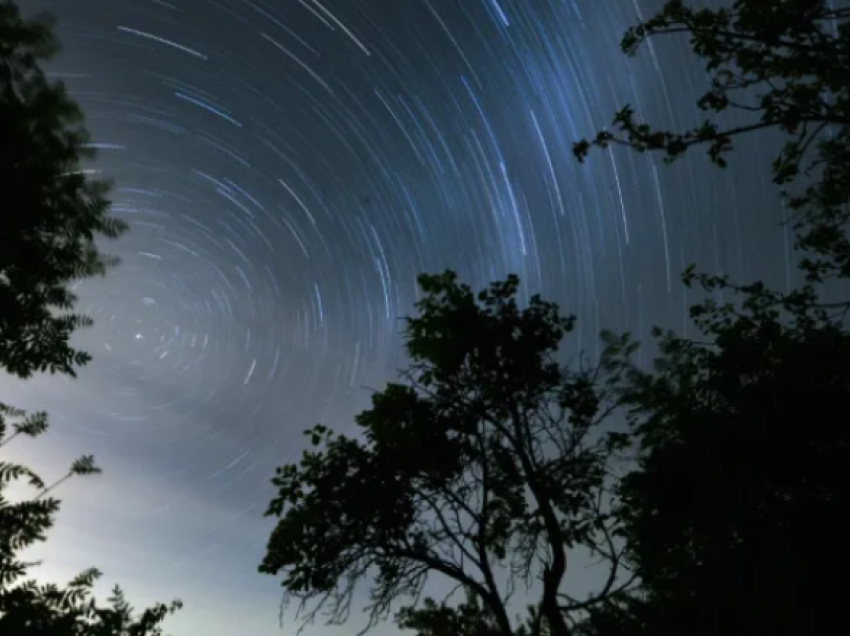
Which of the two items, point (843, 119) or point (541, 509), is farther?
point (541, 509)

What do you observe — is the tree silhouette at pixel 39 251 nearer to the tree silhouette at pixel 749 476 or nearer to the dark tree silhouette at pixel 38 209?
the dark tree silhouette at pixel 38 209

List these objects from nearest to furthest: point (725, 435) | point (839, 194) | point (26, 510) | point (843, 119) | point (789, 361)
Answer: point (26, 510) → point (843, 119) → point (839, 194) → point (789, 361) → point (725, 435)

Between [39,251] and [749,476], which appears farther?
[749,476]

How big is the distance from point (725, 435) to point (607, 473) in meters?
1.96

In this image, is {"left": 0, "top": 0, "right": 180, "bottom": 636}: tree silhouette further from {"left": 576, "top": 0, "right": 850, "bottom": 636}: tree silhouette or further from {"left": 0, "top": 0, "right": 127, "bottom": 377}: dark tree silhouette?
{"left": 576, "top": 0, "right": 850, "bottom": 636}: tree silhouette

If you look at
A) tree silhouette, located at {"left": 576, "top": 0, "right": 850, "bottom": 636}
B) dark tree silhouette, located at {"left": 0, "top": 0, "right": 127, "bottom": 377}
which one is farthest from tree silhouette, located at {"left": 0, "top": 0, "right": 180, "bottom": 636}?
tree silhouette, located at {"left": 576, "top": 0, "right": 850, "bottom": 636}

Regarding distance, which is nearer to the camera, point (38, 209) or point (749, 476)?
point (38, 209)

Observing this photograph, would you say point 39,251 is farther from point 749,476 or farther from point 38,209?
point 749,476

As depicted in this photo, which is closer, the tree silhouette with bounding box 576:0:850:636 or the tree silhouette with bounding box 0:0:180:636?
the tree silhouette with bounding box 0:0:180:636

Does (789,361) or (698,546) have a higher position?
(789,361)

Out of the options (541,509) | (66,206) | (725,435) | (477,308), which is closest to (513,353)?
(477,308)

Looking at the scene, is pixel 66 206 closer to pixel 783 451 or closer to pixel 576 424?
pixel 576 424

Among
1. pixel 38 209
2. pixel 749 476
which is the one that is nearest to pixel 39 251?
pixel 38 209

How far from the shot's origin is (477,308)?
27.2ft
